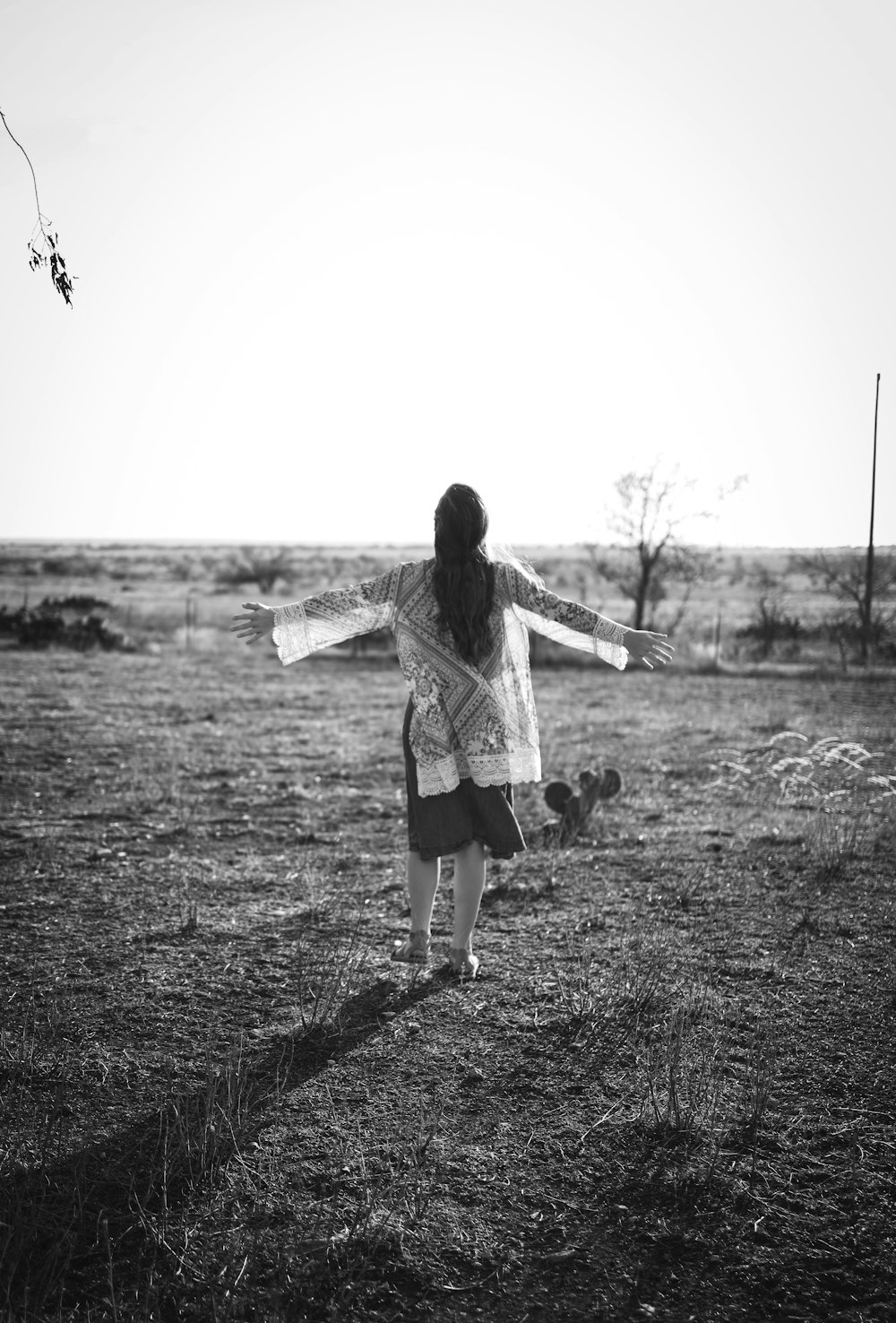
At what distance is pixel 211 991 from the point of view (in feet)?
12.4

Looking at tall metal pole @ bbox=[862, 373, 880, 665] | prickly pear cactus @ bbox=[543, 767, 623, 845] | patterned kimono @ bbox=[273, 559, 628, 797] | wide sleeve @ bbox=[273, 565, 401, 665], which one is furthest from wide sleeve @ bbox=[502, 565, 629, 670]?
tall metal pole @ bbox=[862, 373, 880, 665]

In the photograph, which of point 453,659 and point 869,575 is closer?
point 453,659

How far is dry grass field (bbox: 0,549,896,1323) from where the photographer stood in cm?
219

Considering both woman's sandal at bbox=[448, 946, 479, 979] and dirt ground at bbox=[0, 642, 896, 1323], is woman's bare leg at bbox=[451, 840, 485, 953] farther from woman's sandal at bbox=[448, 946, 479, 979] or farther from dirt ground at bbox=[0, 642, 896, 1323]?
dirt ground at bbox=[0, 642, 896, 1323]

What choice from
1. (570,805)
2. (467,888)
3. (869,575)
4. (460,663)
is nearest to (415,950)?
(467,888)

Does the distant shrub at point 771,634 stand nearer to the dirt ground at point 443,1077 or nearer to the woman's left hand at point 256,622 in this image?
the dirt ground at point 443,1077

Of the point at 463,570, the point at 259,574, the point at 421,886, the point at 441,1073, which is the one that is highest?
the point at 259,574

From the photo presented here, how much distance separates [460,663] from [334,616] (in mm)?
580

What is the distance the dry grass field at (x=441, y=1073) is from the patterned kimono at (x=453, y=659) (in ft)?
3.04

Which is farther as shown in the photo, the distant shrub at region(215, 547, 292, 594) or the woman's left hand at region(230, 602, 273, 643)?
the distant shrub at region(215, 547, 292, 594)

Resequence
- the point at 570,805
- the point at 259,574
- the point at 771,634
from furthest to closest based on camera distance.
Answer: the point at 259,574 → the point at 771,634 → the point at 570,805

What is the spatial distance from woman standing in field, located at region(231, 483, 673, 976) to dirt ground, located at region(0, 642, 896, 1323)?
602 mm

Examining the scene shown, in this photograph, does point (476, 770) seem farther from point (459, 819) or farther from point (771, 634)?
point (771, 634)

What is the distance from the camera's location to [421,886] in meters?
3.94
